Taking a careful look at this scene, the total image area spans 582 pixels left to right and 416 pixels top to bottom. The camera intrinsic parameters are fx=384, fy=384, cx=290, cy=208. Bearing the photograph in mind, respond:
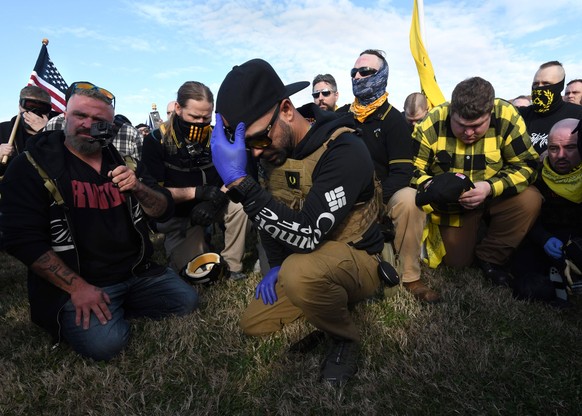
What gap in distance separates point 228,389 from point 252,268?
2.46 m

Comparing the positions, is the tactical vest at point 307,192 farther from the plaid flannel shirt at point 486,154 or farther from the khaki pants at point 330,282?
the plaid flannel shirt at point 486,154

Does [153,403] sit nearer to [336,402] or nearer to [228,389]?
[228,389]

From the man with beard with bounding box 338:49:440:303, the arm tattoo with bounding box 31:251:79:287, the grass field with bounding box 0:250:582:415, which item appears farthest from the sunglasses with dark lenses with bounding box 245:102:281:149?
the arm tattoo with bounding box 31:251:79:287

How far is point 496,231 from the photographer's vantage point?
401cm

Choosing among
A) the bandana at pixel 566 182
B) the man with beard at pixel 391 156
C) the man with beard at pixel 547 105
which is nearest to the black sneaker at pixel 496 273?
the man with beard at pixel 391 156

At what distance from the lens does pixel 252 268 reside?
484cm

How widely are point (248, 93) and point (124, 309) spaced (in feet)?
7.52

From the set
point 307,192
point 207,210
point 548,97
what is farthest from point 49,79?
point 548,97

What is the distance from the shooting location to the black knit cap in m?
2.40

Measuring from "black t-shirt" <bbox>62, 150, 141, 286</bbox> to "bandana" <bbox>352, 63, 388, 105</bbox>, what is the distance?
298 centimetres

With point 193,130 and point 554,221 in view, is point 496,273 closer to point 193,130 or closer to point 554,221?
point 554,221

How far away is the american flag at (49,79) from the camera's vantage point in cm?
611

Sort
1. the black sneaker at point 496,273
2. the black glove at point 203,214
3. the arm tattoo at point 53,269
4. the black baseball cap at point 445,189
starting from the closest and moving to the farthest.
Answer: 1. the arm tattoo at point 53,269
2. the black baseball cap at point 445,189
3. the black sneaker at point 496,273
4. the black glove at point 203,214

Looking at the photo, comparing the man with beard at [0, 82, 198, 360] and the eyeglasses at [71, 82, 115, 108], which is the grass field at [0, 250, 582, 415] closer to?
the man with beard at [0, 82, 198, 360]
